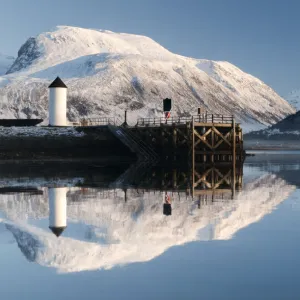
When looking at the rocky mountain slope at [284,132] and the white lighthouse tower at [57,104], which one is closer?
the white lighthouse tower at [57,104]

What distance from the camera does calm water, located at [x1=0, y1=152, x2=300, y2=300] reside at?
11.1 metres

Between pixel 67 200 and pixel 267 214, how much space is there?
26.1ft

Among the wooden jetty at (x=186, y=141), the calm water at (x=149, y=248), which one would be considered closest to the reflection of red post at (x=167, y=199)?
the calm water at (x=149, y=248)

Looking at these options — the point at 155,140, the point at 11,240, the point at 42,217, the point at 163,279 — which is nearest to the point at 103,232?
the point at 11,240

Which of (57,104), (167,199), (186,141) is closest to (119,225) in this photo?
(167,199)

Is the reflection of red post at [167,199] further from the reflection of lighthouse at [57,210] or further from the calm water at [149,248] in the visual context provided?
the reflection of lighthouse at [57,210]

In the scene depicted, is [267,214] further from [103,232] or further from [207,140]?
[207,140]

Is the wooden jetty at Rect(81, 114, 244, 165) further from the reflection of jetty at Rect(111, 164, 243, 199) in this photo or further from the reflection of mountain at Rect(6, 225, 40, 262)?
the reflection of mountain at Rect(6, 225, 40, 262)

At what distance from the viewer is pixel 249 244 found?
14.7m

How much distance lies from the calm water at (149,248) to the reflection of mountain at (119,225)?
26 millimetres

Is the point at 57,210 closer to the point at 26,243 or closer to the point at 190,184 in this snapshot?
the point at 26,243

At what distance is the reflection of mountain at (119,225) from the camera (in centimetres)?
1365

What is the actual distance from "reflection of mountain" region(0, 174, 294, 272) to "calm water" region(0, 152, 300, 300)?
1.0 inches

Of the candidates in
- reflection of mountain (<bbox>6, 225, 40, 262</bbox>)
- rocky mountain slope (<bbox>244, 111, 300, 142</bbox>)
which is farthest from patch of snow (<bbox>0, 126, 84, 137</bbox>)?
rocky mountain slope (<bbox>244, 111, 300, 142</bbox>)
